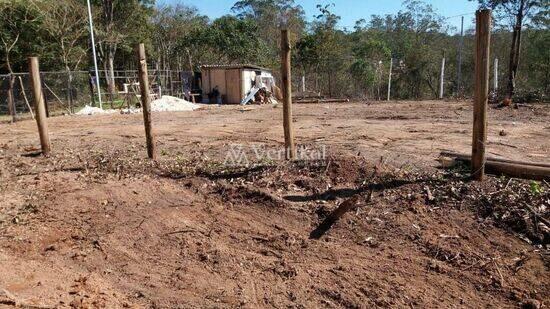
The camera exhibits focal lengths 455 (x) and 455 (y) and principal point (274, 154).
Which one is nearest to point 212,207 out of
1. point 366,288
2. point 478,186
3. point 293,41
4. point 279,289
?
point 279,289

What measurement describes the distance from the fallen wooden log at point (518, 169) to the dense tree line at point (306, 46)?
1423 centimetres

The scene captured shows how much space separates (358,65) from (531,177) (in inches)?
810

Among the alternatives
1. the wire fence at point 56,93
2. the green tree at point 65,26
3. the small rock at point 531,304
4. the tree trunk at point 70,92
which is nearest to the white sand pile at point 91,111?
the tree trunk at point 70,92

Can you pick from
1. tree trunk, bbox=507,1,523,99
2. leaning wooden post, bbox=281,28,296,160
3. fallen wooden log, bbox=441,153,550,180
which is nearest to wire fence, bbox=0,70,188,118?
leaning wooden post, bbox=281,28,296,160

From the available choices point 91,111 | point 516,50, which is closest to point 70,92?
point 91,111

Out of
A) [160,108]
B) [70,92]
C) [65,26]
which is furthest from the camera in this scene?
[65,26]

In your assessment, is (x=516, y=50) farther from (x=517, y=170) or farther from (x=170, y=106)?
(x=517, y=170)

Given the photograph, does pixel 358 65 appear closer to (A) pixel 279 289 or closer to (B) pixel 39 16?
Answer: (B) pixel 39 16

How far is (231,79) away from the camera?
81.4 ft

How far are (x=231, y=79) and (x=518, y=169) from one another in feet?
67.6

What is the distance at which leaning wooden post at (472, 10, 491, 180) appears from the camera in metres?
5.04

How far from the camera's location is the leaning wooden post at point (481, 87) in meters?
5.04

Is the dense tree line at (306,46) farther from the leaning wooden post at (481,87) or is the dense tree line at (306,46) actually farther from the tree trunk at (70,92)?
the leaning wooden post at (481,87)

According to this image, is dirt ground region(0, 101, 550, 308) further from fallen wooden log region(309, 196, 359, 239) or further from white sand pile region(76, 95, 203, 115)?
white sand pile region(76, 95, 203, 115)
